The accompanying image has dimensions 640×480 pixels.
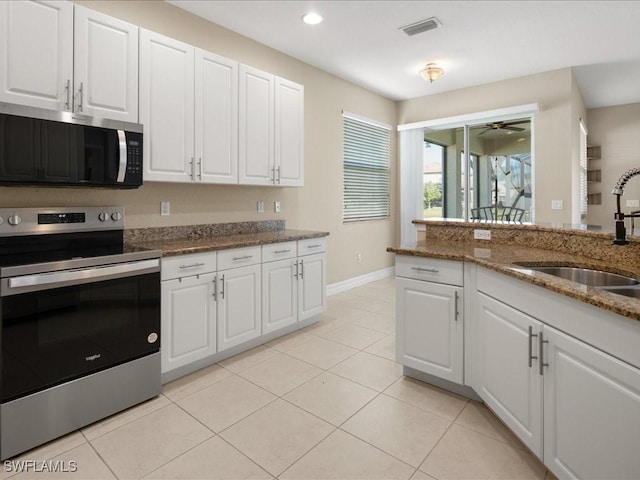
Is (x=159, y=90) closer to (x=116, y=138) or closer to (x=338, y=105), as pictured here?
(x=116, y=138)

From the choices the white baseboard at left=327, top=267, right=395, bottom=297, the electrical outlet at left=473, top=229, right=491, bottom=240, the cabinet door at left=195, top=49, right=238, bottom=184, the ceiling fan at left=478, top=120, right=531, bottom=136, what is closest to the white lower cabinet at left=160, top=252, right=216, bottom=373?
the cabinet door at left=195, top=49, right=238, bottom=184

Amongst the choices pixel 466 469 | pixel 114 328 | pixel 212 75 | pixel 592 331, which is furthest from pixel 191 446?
pixel 212 75

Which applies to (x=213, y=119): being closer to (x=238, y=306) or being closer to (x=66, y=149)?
(x=66, y=149)

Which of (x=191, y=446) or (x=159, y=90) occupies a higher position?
(x=159, y=90)

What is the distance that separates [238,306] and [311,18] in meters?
2.58

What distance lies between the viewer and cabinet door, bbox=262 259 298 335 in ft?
10.2

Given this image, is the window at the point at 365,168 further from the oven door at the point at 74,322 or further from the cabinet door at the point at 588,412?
the cabinet door at the point at 588,412

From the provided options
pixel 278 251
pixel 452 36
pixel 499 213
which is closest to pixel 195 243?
pixel 278 251

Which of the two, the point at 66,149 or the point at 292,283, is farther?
the point at 292,283

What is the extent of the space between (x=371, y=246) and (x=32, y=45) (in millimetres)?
4470

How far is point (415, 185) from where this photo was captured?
6.00m

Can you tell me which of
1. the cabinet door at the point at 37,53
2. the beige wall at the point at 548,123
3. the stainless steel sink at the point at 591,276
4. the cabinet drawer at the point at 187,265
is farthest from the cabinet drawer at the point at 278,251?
the beige wall at the point at 548,123

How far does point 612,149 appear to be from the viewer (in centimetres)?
667

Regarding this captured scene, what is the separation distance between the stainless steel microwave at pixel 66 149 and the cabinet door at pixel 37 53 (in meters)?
0.15
